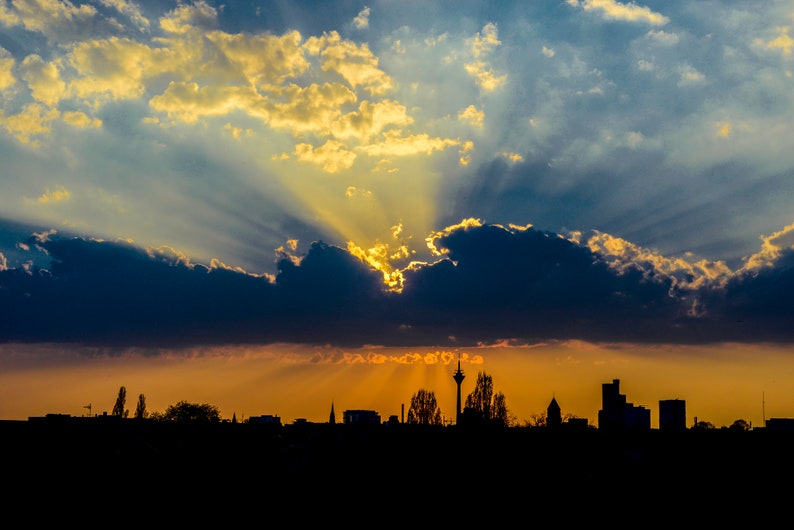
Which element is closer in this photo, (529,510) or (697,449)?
(529,510)

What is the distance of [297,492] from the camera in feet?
286

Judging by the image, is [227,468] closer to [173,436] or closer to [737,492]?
[173,436]

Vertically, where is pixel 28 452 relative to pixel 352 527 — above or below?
above

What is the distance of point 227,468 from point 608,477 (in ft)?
132

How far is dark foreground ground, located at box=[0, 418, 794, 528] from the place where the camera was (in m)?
78.4

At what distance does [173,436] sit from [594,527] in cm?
5735

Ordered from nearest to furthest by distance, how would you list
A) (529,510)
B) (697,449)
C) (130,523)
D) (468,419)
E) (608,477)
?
(130,523) < (529,510) < (608,477) < (697,449) < (468,419)

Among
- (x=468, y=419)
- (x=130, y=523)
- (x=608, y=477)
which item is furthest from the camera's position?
(x=468, y=419)

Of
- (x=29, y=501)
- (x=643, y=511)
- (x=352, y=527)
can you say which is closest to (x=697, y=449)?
(x=643, y=511)

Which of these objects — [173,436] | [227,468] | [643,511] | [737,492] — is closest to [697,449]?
[737,492]

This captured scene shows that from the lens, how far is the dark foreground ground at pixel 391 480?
7838cm

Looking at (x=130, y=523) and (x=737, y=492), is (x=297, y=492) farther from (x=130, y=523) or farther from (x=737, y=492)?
(x=737, y=492)

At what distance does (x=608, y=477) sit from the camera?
88.7 meters

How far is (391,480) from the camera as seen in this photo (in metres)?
92.2
